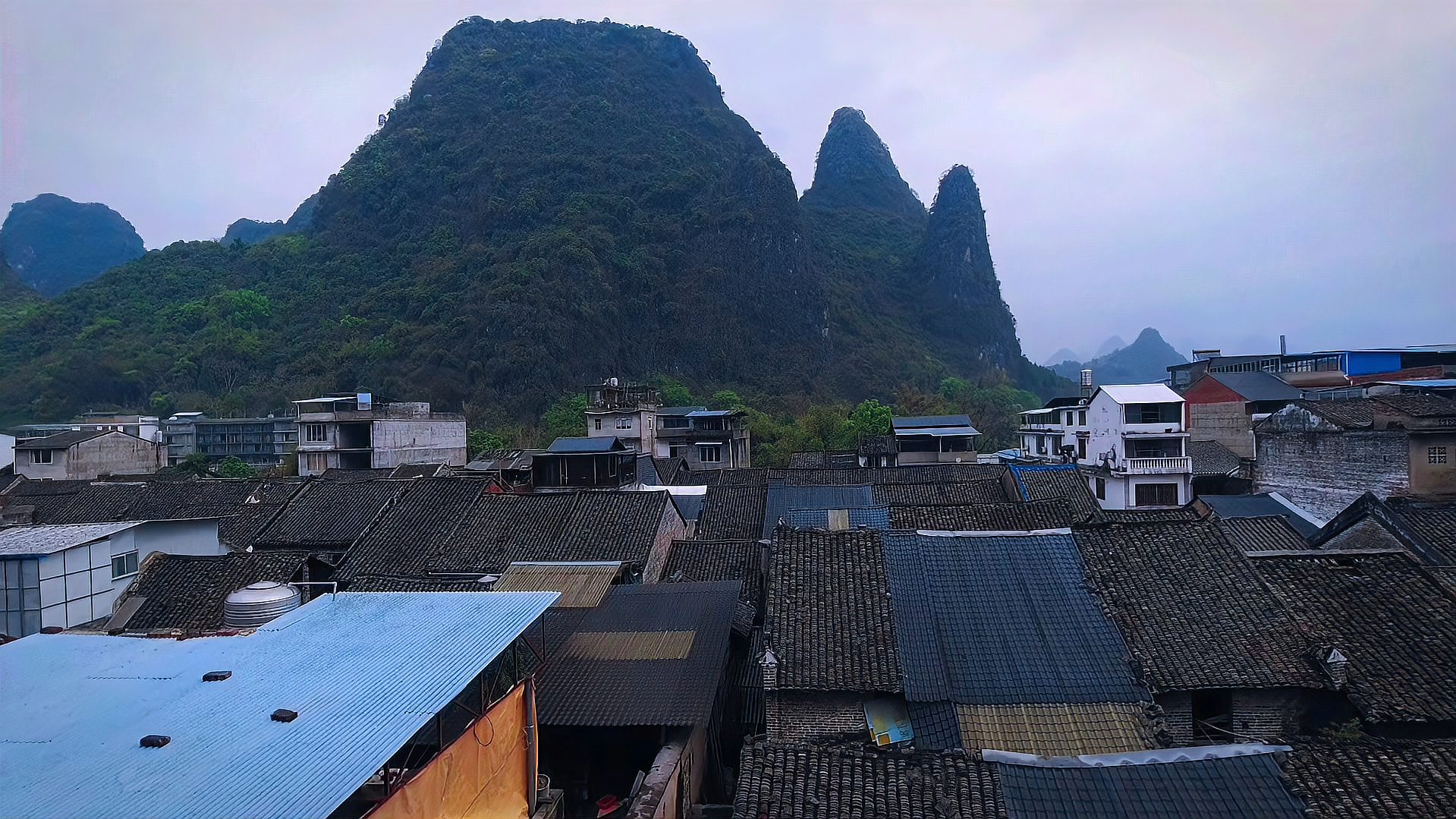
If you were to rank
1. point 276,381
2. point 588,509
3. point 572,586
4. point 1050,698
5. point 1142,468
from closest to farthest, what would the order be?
point 1050,698, point 572,586, point 588,509, point 1142,468, point 276,381

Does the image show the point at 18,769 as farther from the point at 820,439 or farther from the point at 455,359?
the point at 455,359

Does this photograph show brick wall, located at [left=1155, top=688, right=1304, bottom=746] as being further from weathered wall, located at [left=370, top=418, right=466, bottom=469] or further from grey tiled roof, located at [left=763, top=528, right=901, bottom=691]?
weathered wall, located at [left=370, top=418, right=466, bottom=469]

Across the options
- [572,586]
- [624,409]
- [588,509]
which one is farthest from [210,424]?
[572,586]

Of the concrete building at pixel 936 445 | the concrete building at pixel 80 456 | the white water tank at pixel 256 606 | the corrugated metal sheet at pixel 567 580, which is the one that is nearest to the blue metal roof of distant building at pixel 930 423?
the concrete building at pixel 936 445

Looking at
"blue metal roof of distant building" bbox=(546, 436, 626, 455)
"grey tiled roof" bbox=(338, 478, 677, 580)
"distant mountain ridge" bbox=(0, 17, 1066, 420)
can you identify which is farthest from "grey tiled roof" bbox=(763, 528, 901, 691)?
"distant mountain ridge" bbox=(0, 17, 1066, 420)

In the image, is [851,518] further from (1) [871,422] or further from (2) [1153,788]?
(1) [871,422]
